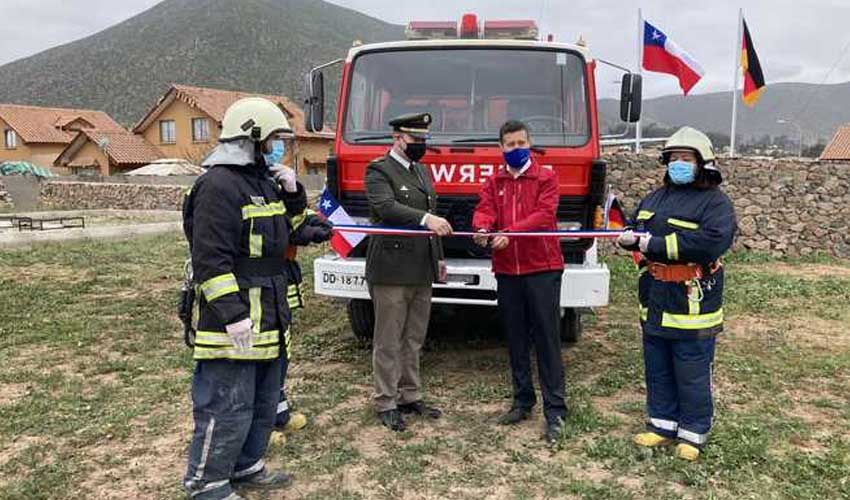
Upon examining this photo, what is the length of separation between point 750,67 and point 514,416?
37.9 ft

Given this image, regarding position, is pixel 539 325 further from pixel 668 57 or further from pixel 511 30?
pixel 668 57

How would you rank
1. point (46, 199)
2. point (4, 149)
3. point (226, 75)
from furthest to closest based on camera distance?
1. point (226, 75)
2. point (4, 149)
3. point (46, 199)

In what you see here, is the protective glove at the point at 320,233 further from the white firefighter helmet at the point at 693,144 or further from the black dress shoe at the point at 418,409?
the white firefighter helmet at the point at 693,144

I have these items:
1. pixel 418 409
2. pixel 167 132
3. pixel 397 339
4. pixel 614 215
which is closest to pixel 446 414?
pixel 418 409

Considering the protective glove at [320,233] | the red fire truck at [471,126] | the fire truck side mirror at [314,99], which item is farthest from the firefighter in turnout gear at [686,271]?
the fire truck side mirror at [314,99]

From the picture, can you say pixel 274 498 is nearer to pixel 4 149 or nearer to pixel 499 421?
pixel 499 421

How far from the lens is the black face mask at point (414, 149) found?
433cm

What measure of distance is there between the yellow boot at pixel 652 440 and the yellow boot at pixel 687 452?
14 cm

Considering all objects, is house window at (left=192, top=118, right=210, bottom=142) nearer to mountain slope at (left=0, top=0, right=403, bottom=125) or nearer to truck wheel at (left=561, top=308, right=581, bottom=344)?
truck wheel at (left=561, top=308, right=581, bottom=344)

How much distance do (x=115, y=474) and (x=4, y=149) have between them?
5385 centimetres

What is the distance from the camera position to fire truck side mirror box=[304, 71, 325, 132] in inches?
231

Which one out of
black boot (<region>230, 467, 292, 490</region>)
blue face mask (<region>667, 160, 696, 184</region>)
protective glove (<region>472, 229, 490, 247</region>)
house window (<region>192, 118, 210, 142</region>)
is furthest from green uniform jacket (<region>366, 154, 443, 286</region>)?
house window (<region>192, 118, 210, 142</region>)

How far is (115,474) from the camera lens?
3.78m

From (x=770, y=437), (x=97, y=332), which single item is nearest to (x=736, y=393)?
(x=770, y=437)
